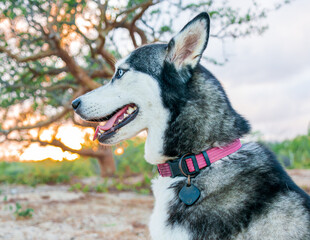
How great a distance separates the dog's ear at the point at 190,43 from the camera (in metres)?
2.36

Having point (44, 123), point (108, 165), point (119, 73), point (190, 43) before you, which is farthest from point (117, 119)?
point (108, 165)

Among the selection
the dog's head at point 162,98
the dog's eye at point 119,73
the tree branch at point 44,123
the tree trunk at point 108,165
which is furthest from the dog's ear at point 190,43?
the tree trunk at point 108,165

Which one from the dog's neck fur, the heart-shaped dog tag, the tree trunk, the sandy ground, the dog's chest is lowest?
the tree trunk

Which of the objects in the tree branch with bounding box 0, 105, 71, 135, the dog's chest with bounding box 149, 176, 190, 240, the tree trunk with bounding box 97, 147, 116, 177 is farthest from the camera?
the tree trunk with bounding box 97, 147, 116, 177

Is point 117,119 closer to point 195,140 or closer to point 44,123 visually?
point 195,140

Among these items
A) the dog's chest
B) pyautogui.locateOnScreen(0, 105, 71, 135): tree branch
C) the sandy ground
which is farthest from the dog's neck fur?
pyautogui.locateOnScreen(0, 105, 71, 135): tree branch

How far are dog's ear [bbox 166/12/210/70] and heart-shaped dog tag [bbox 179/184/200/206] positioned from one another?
930mm

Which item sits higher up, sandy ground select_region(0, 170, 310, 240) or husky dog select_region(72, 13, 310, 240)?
husky dog select_region(72, 13, 310, 240)

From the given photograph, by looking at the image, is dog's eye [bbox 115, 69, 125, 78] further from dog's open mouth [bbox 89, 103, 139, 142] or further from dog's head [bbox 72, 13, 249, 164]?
dog's open mouth [bbox 89, 103, 139, 142]

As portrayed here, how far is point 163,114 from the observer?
2.46m

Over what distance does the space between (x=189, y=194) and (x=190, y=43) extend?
1.15m

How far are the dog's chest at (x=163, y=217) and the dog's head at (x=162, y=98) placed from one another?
199 millimetres

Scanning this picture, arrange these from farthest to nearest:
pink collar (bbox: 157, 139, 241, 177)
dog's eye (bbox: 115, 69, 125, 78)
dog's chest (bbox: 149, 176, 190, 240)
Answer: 1. dog's eye (bbox: 115, 69, 125, 78)
2. pink collar (bbox: 157, 139, 241, 177)
3. dog's chest (bbox: 149, 176, 190, 240)

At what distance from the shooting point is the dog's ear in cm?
236
